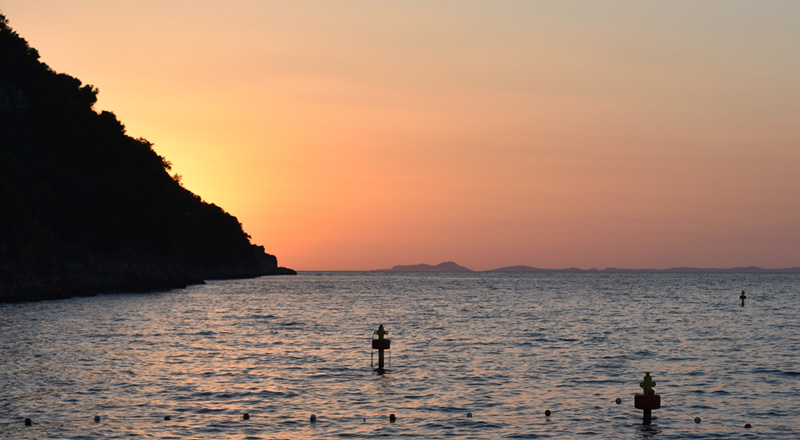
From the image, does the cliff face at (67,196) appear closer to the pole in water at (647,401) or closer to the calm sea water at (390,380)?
the calm sea water at (390,380)

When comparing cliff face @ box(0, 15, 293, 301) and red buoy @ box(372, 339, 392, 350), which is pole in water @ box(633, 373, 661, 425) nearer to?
red buoy @ box(372, 339, 392, 350)

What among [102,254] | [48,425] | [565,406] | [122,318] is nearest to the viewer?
[48,425]

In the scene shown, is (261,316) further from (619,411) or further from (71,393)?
(619,411)

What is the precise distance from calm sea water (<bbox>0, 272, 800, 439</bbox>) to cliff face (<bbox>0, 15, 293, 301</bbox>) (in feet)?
97.6

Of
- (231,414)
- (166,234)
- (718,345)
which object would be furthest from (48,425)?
(166,234)

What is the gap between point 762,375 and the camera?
39000 mm

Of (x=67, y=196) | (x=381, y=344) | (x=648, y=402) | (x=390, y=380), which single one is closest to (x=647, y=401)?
(x=648, y=402)

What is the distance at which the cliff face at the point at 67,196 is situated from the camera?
314 ft

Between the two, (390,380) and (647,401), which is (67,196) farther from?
(647,401)

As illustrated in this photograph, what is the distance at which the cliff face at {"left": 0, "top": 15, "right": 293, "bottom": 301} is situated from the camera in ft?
314

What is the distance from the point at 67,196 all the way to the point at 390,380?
97581 millimetres

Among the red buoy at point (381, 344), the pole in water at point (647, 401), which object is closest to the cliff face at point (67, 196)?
the red buoy at point (381, 344)

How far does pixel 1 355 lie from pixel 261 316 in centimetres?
4067

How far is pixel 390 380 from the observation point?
119 feet
